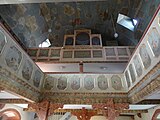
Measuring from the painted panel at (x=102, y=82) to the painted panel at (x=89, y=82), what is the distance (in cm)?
30

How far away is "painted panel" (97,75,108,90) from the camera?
18.1 feet

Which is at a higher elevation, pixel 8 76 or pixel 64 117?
pixel 8 76

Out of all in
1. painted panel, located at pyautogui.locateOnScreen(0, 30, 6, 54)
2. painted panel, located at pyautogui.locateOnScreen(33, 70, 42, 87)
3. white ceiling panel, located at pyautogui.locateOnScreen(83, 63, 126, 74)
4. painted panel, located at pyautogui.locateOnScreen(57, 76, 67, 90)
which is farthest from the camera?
white ceiling panel, located at pyautogui.locateOnScreen(83, 63, 126, 74)

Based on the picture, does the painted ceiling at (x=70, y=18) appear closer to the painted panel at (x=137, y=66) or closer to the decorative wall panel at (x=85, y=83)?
the painted panel at (x=137, y=66)

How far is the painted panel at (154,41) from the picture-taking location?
8.71ft

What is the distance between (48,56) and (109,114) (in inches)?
184

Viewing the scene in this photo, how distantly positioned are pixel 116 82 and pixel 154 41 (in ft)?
10.1

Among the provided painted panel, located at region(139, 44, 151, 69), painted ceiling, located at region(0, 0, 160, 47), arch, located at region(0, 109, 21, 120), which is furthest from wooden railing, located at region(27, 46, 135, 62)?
painted panel, located at region(139, 44, 151, 69)

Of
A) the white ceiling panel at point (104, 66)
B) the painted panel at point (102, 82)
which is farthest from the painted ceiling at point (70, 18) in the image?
the painted panel at point (102, 82)

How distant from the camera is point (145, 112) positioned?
6672 millimetres

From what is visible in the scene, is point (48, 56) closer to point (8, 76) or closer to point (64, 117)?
point (64, 117)

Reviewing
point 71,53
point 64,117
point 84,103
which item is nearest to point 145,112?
point 84,103

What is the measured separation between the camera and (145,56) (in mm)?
3355

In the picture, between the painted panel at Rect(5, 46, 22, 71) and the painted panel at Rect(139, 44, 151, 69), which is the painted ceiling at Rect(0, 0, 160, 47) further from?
the painted panel at Rect(5, 46, 22, 71)
